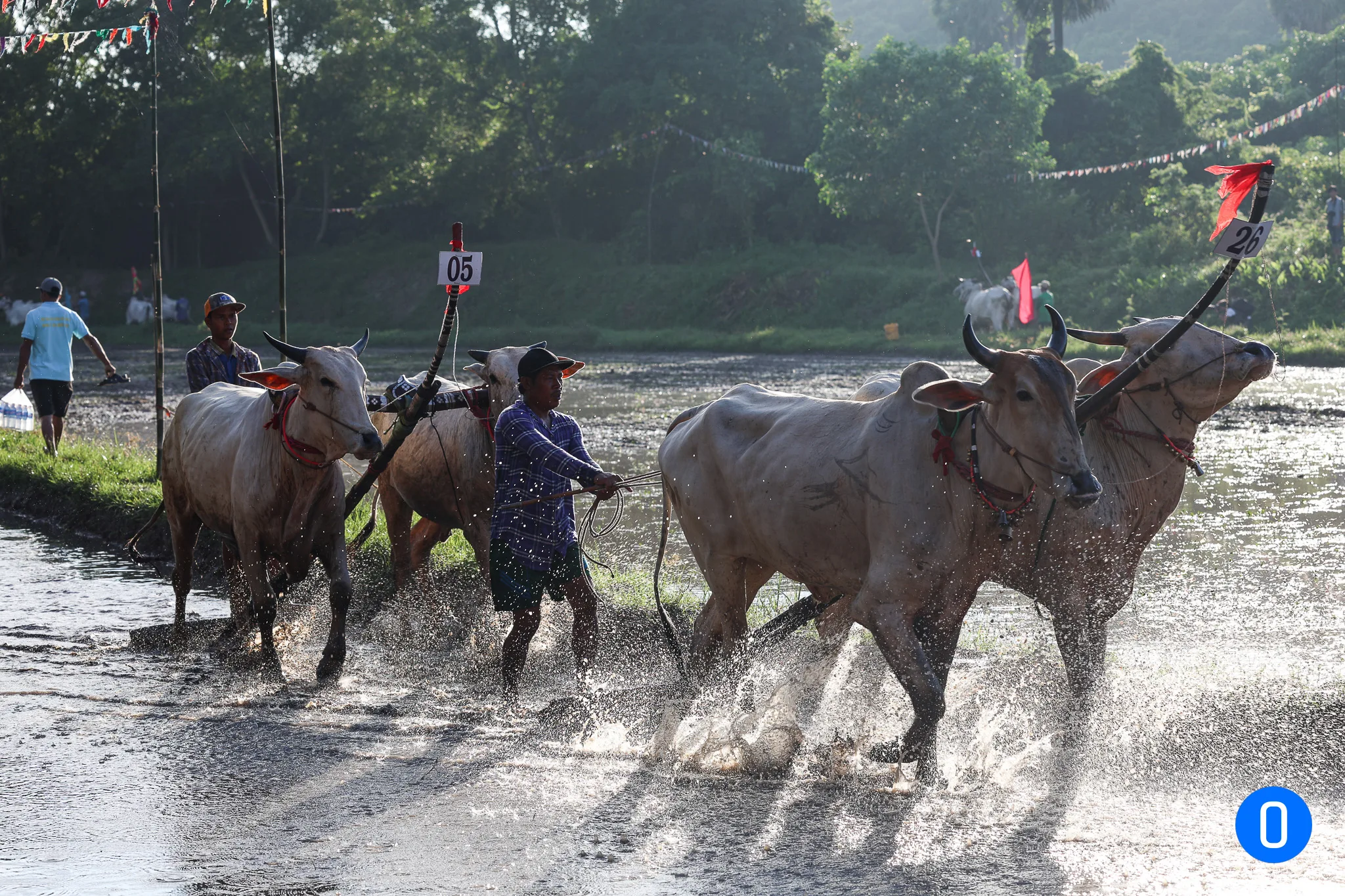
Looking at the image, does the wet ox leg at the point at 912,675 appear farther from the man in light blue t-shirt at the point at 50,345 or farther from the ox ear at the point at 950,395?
the man in light blue t-shirt at the point at 50,345

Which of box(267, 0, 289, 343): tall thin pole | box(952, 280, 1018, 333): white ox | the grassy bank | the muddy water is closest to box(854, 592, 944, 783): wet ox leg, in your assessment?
the muddy water

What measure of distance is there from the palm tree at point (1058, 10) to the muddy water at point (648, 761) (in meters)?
44.4

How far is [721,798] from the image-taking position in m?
5.40

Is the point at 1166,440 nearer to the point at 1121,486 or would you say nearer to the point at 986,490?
the point at 1121,486

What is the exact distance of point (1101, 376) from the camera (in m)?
6.19

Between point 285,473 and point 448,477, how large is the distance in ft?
3.65

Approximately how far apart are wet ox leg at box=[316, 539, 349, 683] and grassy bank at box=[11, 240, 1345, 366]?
20.3 meters

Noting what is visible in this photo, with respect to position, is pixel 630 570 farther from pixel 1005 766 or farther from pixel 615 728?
pixel 1005 766

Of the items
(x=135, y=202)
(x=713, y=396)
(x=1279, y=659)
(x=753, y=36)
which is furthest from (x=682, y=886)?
(x=135, y=202)

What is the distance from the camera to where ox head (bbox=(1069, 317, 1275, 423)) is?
20.3 ft

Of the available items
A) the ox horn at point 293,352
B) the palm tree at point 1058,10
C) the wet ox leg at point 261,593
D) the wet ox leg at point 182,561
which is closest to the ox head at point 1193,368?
the ox horn at point 293,352

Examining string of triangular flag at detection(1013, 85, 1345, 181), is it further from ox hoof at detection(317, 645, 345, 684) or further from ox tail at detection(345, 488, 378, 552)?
ox hoof at detection(317, 645, 345, 684)

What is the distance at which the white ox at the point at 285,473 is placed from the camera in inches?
273

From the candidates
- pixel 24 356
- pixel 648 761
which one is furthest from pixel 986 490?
pixel 24 356
